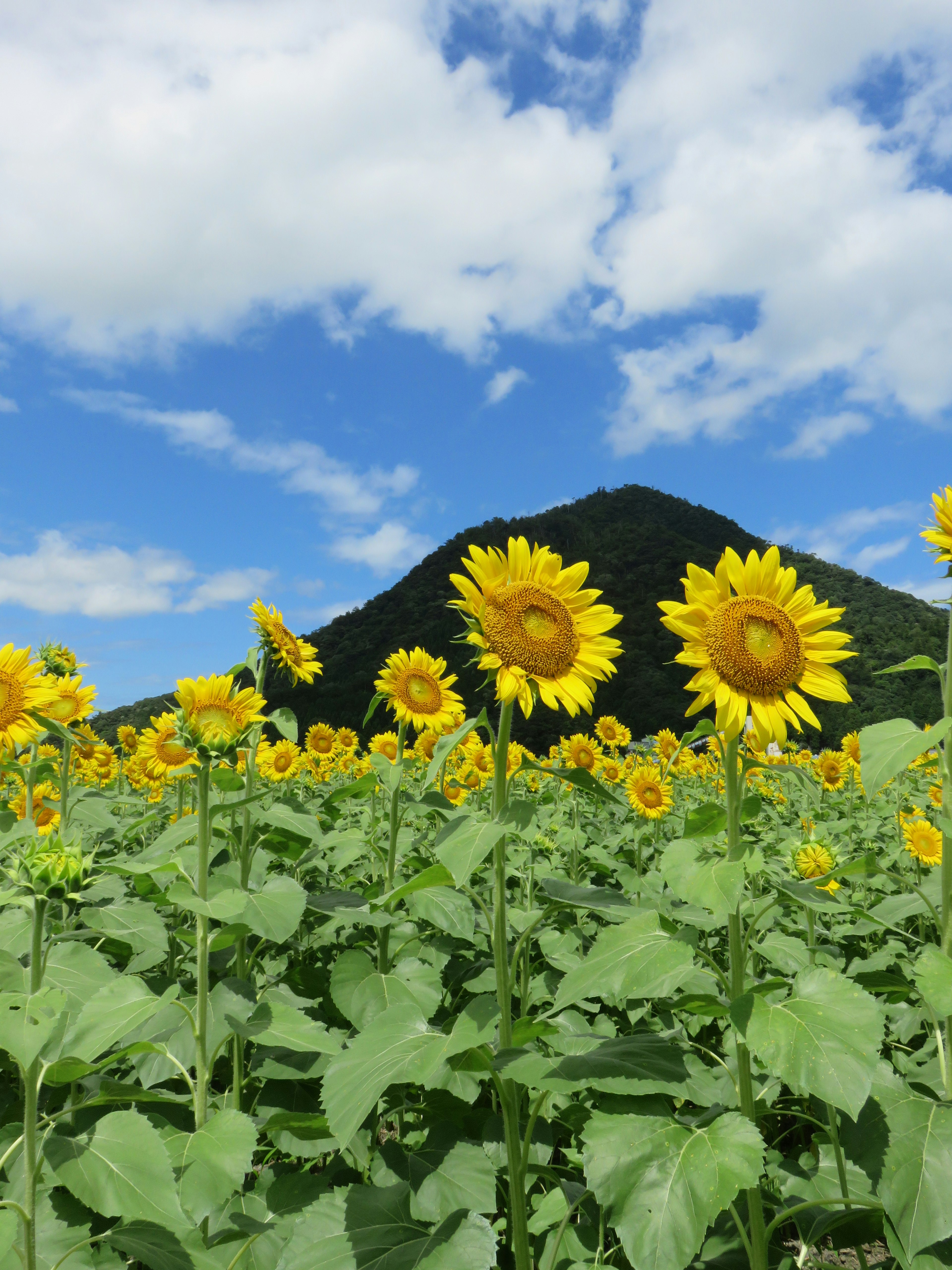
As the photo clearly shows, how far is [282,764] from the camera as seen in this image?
782cm

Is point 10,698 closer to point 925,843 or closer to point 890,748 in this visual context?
point 890,748

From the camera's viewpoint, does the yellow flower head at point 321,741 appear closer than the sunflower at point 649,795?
No

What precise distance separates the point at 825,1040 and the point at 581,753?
614 centimetres

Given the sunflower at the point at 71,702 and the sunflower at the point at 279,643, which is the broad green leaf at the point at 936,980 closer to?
the sunflower at the point at 279,643

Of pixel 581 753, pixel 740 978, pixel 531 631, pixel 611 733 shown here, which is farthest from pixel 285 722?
pixel 611 733

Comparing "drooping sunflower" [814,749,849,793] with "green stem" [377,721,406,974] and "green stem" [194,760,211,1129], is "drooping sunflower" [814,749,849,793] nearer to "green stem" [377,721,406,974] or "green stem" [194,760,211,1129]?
"green stem" [377,721,406,974]

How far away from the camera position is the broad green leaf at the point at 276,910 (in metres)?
2.43

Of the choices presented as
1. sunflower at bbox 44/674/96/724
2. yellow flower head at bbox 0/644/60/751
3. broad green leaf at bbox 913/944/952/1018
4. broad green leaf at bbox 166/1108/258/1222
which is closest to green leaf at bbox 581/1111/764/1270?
broad green leaf at bbox 913/944/952/1018

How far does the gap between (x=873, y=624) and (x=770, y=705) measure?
3812 cm

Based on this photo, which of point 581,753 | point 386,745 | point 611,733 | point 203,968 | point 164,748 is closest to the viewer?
point 203,968

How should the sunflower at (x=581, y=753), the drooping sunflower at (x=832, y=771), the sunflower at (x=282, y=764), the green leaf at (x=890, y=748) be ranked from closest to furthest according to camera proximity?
the green leaf at (x=890, y=748), the sunflower at (x=282, y=764), the sunflower at (x=581, y=753), the drooping sunflower at (x=832, y=771)

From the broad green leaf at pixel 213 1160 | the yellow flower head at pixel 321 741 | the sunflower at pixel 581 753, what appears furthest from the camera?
the yellow flower head at pixel 321 741

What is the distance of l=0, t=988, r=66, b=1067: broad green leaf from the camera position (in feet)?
5.69

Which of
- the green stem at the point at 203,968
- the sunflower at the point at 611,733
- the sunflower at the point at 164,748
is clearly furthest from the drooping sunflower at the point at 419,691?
the sunflower at the point at 611,733
